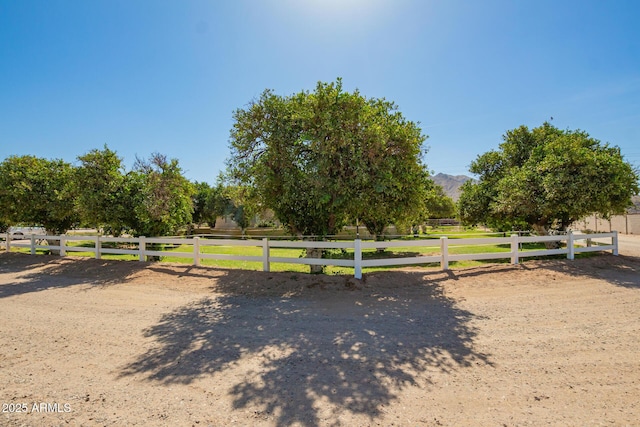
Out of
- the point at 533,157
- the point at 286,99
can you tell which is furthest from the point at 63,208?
the point at 533,157

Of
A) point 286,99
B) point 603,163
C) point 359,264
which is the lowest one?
point 359,264

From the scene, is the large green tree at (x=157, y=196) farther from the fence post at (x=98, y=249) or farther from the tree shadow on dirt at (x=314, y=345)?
the tree shadow on dirt at (x=314, y=345)

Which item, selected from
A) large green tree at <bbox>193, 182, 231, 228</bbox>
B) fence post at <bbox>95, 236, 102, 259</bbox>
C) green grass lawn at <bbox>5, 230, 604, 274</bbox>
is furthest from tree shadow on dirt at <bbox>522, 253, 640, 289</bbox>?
large green tree at <bbox>193, 182, 231, 228</bbox>

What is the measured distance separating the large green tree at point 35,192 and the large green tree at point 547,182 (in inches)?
801

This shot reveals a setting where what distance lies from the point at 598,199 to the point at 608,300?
6.34m

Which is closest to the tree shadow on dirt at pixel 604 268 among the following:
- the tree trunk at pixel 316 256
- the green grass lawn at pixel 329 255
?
the green grass lawn at pixel 329 255

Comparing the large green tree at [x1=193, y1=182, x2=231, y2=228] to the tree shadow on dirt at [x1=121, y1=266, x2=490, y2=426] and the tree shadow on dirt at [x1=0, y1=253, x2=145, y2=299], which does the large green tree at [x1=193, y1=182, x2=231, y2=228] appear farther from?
the tree shadow on dirt at [x1=121, y1=266, x2=490, y2=426]

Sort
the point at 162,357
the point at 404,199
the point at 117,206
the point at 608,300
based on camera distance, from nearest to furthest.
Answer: the point at 162,357, the point at 608,300, the point at 404,199, the point at 117,206

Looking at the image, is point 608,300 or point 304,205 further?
point 304,205

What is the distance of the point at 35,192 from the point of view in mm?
16734

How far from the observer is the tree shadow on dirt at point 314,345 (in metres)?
3.57

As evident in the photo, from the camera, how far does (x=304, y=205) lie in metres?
9.97

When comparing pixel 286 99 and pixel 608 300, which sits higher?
pixel 286 99

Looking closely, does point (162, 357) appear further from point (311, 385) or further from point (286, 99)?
point (286, 99)
